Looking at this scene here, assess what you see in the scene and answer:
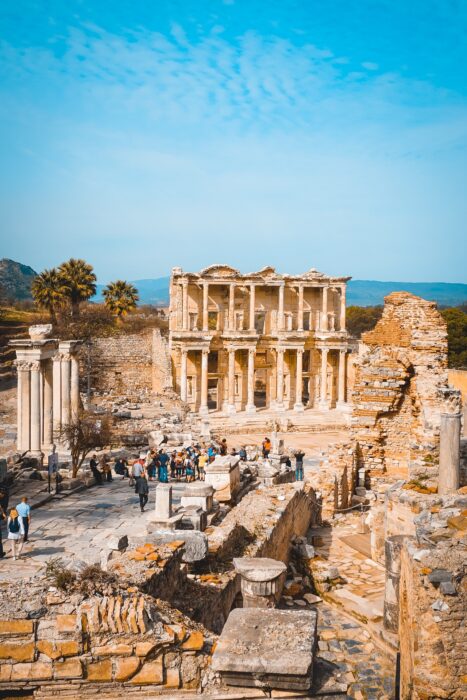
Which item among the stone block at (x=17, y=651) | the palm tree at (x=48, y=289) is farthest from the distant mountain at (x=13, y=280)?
the stone block at (x=17, y=651)

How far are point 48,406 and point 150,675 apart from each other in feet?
58.4

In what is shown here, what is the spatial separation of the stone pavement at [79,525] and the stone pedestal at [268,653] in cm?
432

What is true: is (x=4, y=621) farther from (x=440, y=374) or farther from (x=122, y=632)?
(x=440, y=374)

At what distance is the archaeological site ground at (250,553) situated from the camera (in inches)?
185

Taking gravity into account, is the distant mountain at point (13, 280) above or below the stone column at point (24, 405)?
above

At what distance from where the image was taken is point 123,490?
60.3 feet

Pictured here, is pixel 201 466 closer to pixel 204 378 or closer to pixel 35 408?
pixel 35 408

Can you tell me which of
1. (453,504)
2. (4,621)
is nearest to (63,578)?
(4,621)

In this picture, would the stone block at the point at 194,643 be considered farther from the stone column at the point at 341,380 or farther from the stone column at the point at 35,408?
the stone column at the point at 341,380

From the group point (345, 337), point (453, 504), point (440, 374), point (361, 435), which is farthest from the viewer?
point (345, 337)

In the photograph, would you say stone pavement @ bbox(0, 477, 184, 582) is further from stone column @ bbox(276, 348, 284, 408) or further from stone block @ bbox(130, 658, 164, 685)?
stone column @ bbox(276, 348, 284, 408)

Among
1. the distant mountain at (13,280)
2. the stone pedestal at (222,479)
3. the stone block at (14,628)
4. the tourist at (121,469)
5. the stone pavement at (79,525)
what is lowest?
the tourist at (121,469)

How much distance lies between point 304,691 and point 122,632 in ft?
4.73

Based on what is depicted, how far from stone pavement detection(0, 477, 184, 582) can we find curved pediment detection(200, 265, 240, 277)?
1046 inches
